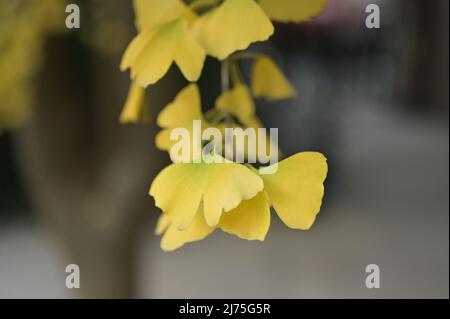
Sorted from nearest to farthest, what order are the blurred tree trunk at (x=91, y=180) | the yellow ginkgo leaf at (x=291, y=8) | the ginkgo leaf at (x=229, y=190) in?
the ginkgo leaf at (x=229, y=190) < the yellow ginkgo leaf at (x=291, y=8) < the blurred tree trunk at (x=91, y=180)

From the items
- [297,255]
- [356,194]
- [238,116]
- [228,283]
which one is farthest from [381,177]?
[238,116]

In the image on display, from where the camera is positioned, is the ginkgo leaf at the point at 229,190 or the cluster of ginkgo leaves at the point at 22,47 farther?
the cluster of ginkgo leaves at the point at 22,47

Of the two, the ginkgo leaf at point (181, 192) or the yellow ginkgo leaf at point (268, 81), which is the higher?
the yellow ginkgo leaf at point (268, 81)

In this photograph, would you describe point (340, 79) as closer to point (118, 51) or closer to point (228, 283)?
point (228, 283)

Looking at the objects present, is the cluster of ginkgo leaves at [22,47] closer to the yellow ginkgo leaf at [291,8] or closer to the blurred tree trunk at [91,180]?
the blurred tree trunk at [91,180]

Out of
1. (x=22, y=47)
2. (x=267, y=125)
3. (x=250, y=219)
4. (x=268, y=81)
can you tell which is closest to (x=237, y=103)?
(x=268, y=81)

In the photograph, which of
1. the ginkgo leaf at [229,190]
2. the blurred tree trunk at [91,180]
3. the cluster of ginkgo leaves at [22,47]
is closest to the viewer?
the ginkgo leaf at [229,190]

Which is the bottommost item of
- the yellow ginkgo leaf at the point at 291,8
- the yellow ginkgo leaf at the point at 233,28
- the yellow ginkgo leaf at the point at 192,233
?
the yellow ginkgo leaf at the point at 192,233

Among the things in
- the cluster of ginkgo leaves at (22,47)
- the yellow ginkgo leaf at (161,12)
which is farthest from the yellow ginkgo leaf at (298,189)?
the cluster of ginkgo leaves at (22,47)

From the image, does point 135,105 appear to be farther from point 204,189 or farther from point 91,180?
point 91,180
